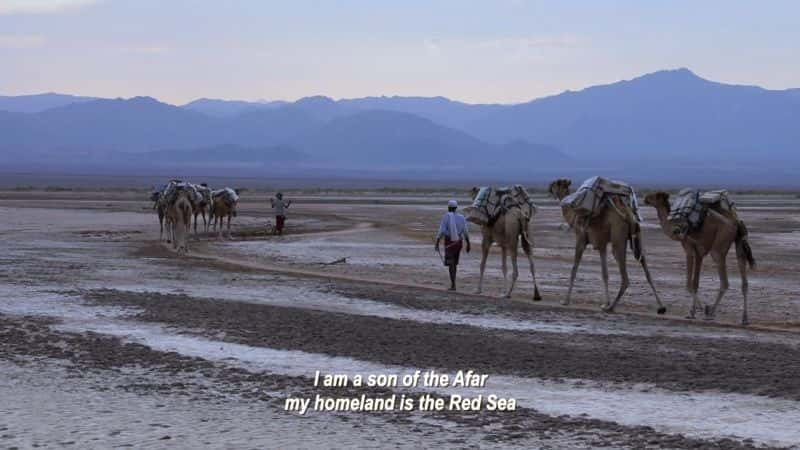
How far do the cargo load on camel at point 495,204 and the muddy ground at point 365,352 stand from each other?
4.18 feet

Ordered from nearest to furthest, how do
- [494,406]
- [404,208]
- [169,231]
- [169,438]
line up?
[169,438]
[494,406]
[169,231]
[404,208]

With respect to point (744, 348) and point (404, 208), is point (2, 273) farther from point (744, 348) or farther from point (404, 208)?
point (404, 208)

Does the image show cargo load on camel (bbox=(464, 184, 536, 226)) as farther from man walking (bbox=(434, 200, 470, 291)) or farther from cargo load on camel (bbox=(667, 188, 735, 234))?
cargo load on camel (bbox=(667, 188, 735, 234))

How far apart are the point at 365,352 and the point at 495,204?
7.32 meters

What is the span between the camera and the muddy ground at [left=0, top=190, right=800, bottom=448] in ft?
32.6

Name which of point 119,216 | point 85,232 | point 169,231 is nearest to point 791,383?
point 169,231

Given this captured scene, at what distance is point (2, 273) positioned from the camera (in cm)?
2222

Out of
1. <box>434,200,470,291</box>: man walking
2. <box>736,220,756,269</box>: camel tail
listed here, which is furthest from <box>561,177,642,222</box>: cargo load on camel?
<box>434,200,470,291</box>: man walking

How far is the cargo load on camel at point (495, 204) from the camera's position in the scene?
2041 centimetres

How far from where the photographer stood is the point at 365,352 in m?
13.6

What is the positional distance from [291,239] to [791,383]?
22954 mm

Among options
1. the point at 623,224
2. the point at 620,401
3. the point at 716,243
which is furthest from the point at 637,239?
the point at 620,401

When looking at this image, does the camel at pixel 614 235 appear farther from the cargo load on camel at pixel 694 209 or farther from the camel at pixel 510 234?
the camel at pixel 510 234

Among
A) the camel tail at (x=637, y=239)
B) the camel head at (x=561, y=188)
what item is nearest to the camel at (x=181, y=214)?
the camel head at (x=561, y=188)
